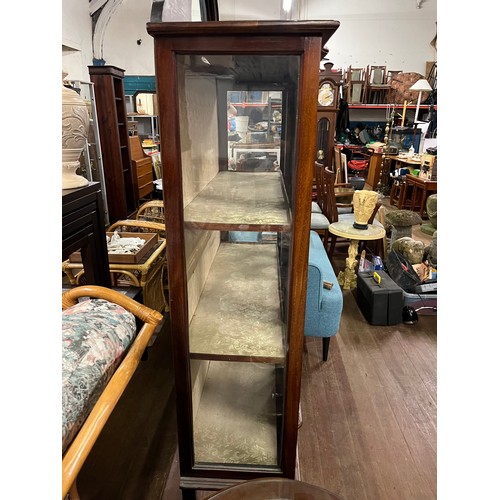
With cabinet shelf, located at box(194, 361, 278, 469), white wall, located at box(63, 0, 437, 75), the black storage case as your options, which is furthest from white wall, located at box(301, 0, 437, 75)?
cabinet shelf, located at box(194, 361, 278, 469)

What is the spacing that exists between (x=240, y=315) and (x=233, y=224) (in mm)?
349

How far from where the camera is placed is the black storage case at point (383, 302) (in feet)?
8.15

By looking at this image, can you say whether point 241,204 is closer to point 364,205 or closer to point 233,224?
point 233,224

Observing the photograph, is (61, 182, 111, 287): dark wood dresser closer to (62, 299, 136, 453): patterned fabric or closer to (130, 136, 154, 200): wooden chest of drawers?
(62, 299, 136, 453): patterned fabric

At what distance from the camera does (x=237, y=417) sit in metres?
1.28

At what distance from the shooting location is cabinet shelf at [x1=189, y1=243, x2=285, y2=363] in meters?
1.04

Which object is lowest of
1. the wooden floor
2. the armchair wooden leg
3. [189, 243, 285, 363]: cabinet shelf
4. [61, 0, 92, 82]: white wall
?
the wooden floor

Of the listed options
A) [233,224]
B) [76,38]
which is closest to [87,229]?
[233,224]

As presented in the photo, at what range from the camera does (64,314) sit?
0.95 metres

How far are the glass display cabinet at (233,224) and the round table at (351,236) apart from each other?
1648 millimetres

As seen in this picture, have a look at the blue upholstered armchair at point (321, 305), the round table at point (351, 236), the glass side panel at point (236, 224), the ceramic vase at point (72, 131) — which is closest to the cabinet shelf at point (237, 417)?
the glass side panel at point (236, 224)

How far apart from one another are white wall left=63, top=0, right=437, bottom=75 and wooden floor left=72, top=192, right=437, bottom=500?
673 centimetres

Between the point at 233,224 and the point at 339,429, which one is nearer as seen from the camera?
the point at 233,224
